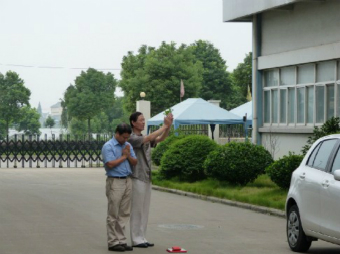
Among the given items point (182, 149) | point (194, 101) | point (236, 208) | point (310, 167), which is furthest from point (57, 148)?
point (310, 167)

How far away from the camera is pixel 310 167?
12.3 metres

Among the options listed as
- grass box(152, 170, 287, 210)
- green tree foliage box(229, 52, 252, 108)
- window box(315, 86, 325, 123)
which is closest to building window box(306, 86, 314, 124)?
window box(315, 86, 325, 123)

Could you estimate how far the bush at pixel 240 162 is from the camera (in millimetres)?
24000

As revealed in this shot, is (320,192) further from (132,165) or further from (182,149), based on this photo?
(182,149)

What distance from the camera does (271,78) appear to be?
33.4 meters

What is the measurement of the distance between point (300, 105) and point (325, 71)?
7.88 ft

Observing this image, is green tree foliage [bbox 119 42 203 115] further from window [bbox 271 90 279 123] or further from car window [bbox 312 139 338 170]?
car window [bbox 312 139 338 170]

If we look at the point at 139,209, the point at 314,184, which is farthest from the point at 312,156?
the point at 139,209

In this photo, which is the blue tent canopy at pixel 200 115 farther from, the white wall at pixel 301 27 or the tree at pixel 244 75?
the tree at pixel 244 75

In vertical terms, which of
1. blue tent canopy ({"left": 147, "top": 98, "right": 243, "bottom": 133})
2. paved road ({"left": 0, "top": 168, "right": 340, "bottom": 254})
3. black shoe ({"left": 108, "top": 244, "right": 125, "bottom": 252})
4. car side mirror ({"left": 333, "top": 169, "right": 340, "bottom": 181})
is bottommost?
paved road ({"left": 0, "top": 168, "right": 340, "bottom": 254})

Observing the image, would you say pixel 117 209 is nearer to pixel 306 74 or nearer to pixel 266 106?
pixel 306 74

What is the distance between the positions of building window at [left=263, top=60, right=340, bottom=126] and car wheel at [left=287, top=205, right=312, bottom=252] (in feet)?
52.4

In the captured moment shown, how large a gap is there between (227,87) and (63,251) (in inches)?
3541

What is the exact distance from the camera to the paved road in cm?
1295
